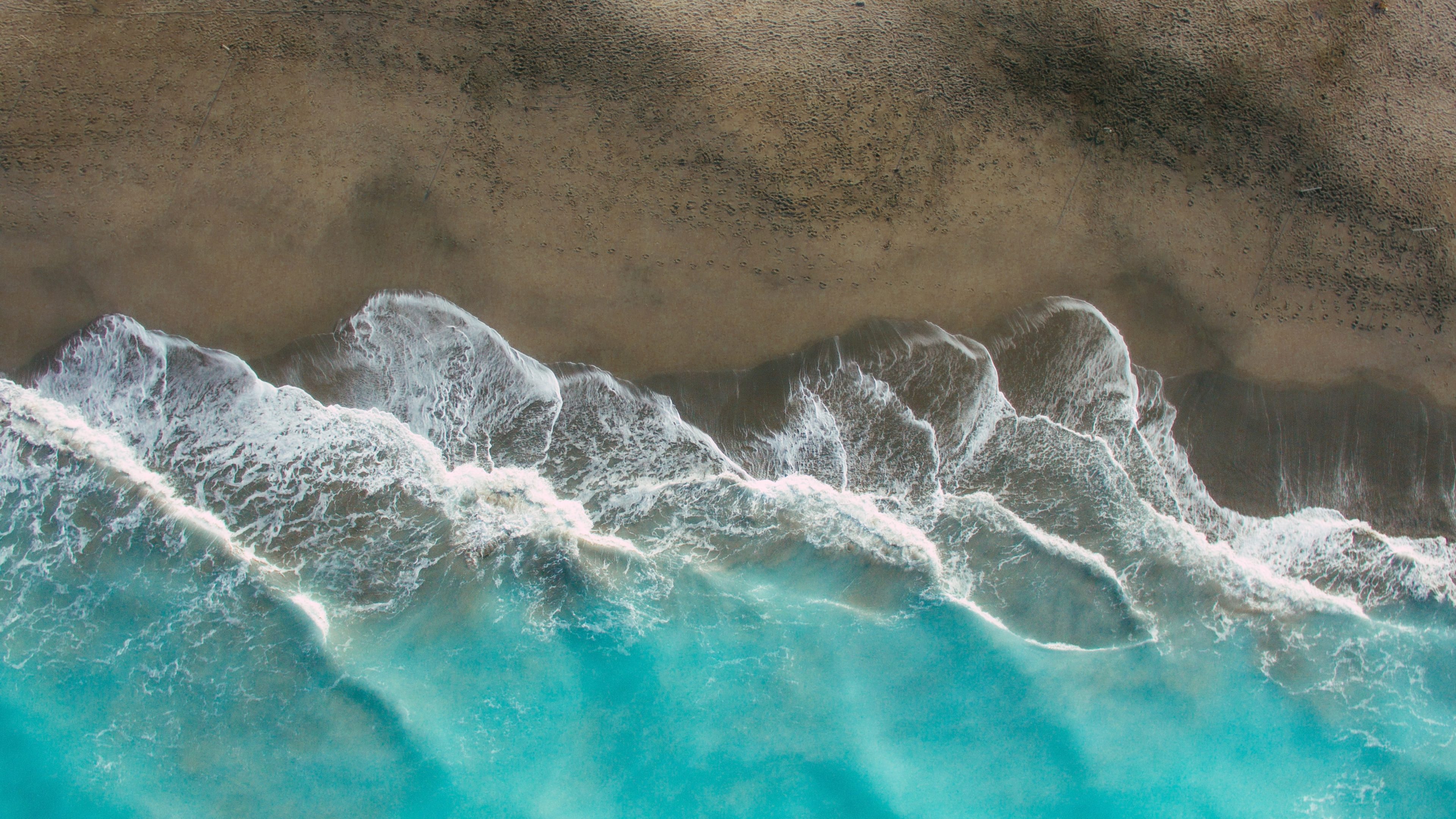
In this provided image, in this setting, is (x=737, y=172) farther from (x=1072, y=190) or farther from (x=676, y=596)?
(x=676, y=596)

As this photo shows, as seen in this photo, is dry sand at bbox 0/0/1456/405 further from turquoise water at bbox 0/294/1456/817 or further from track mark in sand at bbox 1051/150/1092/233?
turquoise water at bbox 0/294/1456/817

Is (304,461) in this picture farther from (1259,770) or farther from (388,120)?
(1259,770)

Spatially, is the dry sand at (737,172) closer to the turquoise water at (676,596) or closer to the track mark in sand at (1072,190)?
the track mark in sand at (1072,190)

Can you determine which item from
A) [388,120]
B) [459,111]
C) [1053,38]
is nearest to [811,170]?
[1053,38]

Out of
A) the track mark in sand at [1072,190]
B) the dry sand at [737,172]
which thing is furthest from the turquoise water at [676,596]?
the track mark in sand at [1072,190]

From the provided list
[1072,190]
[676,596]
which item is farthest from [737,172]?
[676,596]

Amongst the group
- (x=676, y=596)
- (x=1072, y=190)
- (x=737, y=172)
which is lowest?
(x=676, y=596)
